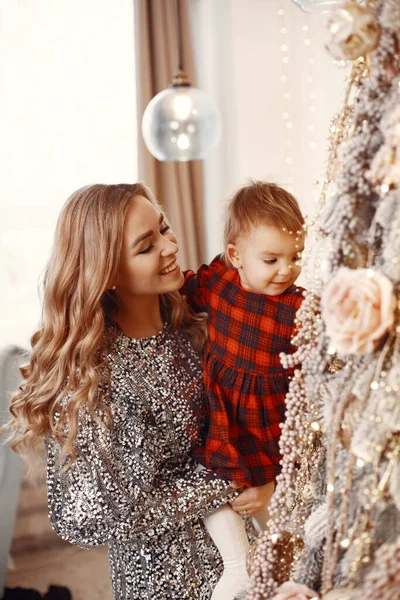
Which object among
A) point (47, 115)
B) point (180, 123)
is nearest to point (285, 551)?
point (180, 123)

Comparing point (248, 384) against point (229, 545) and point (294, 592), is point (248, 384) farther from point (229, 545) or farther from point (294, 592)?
point (294, 592)

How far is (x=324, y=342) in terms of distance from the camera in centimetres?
72

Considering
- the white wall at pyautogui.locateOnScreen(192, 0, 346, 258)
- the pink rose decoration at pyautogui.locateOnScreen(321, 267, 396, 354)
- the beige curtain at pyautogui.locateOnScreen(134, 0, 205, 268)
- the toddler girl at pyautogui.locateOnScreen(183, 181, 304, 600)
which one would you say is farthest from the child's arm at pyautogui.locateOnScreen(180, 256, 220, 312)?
the beige curtain at pyautogui.locateOnScreen(134, 0, 205, 268)

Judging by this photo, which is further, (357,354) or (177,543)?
(177,543)

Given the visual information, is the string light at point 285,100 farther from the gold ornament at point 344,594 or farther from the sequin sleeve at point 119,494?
the gold ornament at point 344,594

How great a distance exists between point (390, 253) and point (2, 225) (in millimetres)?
2387

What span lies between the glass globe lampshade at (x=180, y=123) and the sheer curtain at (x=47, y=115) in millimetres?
741

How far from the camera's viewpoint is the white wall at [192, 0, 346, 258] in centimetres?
284

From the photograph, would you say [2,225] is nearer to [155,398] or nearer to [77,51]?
[77,51]

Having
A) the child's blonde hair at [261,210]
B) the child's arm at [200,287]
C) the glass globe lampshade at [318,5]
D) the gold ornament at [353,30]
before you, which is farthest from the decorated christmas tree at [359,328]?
the child's arm at [200,287]

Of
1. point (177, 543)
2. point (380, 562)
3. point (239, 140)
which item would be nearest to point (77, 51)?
point (239, 140)

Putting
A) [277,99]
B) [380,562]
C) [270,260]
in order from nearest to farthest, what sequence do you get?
[380,562], [270,260], [277,99]

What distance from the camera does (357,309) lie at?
25.9 inches

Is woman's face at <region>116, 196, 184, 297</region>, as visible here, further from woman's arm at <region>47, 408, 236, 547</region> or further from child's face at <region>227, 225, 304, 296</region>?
woman's arm at <region>47, 408, 236, 547</region>
